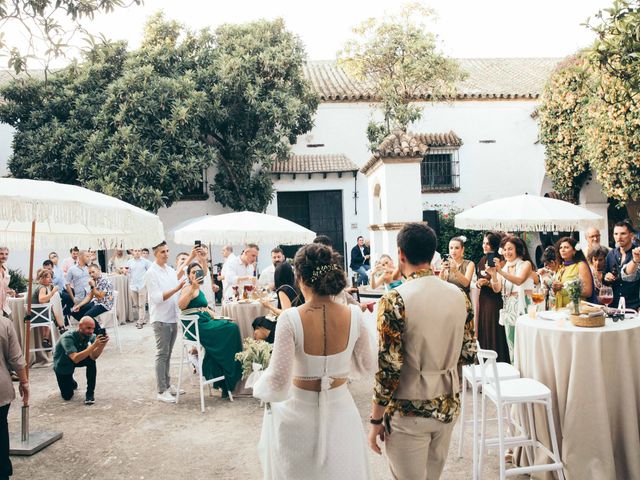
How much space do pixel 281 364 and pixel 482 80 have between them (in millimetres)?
19941

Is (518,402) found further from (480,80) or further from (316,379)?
(480,80)

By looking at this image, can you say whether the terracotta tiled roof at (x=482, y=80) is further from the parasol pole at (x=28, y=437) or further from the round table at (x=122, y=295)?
the parasol pole at (x=28, y=437)

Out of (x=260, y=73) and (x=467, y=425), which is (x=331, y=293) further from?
(x=260, y=73)

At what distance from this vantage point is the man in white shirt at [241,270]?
29.1 feet

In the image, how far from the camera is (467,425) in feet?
17.1

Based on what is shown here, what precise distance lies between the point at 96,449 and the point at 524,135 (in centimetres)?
1792

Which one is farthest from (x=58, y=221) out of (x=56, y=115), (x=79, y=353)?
(x=56, y=115)

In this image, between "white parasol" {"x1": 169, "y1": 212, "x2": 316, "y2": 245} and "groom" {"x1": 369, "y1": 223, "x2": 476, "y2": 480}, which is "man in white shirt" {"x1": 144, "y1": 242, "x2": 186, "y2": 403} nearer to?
"white parasol" {"x1": 169, "y1": 212, "x2": 316, "y2": 245}

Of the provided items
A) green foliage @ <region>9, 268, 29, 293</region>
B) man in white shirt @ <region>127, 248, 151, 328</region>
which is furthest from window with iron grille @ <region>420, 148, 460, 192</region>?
green foliage @ <region>9, 268, 29, 293</region>

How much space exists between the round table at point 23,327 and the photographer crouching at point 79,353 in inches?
69.2

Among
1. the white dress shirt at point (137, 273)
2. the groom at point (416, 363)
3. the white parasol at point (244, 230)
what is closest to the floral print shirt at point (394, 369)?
the groom at point (416, 363)

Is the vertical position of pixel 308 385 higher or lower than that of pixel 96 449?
higher

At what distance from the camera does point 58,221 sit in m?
4.44

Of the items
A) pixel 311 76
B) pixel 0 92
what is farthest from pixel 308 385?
pixel 311 76
